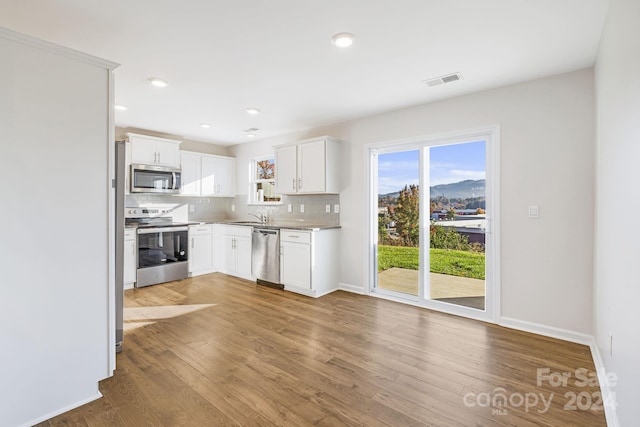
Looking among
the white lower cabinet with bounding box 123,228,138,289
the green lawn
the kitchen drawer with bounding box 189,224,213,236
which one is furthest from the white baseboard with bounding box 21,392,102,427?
the kitchen drawer with bounding box 189,224,213,236

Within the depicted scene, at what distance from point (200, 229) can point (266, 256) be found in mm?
1474

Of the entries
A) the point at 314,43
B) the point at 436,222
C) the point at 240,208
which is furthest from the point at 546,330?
the point at 240,208

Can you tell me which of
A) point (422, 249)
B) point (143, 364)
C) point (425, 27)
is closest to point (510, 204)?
point (422, 249)

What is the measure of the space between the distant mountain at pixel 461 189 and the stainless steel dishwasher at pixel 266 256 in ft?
7.54

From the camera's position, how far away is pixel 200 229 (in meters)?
5.46

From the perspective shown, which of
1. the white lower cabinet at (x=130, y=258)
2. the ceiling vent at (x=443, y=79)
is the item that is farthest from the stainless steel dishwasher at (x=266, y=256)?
the ceiling vent at (x=443, y=79)

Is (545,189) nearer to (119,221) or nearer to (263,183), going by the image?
(119,221)

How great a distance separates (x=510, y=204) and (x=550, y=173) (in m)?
0.44

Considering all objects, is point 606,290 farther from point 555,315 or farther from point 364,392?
point 364,392

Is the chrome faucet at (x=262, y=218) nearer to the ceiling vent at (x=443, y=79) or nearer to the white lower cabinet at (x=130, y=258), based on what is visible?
the white lower cabinet at (x=130, y=258)

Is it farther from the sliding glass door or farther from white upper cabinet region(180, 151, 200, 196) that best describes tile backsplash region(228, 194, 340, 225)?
white upper cabinet region(180, 151, 200, 196)

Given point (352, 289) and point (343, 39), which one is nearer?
point (343, 39)

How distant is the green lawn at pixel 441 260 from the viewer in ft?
11.6

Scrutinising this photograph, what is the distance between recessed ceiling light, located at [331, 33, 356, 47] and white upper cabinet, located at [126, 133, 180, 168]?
12.7ft
